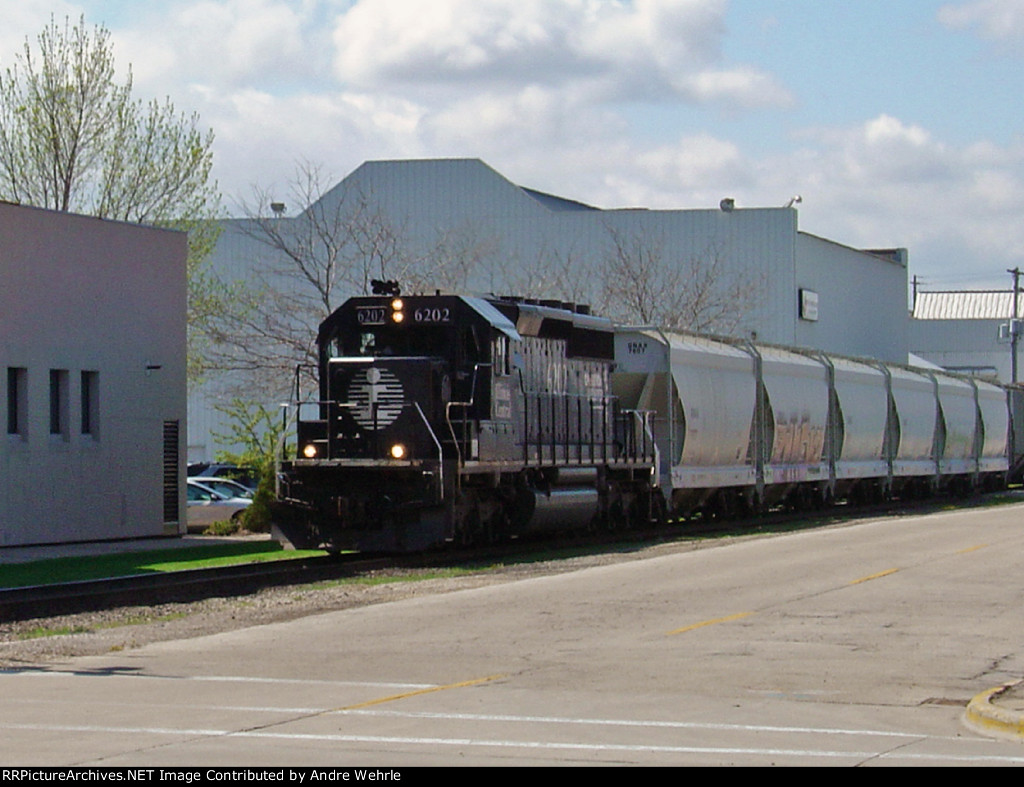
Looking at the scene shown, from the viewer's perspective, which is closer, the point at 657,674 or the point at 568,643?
the point at 657,674

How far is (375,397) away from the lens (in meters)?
24.2

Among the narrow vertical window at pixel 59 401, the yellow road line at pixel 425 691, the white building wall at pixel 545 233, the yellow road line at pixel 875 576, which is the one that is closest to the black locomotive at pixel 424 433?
the yellow road line at pixel 875 576

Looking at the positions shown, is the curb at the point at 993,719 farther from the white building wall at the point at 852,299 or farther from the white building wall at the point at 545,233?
the white building wall at the point at 852,299

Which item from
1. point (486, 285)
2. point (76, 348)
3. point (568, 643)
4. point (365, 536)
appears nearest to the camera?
A: point (568, 643)

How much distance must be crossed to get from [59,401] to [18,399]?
3.71ft

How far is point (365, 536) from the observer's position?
2367cm

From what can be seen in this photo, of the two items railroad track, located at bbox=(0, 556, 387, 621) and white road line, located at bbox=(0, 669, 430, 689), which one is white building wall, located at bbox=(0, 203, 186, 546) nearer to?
railroad track, located at bbox=(0, 556, 387, 621)

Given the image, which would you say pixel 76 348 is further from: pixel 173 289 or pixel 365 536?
pixel 365 536

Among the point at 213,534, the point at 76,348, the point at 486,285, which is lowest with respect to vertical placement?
the point at 213,534

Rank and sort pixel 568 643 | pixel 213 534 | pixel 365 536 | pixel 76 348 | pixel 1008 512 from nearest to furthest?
pixel 568 643 → pixel 365 536 → pixel 76 348 → pixel 213 534 → pixel 1008 512

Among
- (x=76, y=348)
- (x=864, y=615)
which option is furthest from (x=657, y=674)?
(x=76, y=348)

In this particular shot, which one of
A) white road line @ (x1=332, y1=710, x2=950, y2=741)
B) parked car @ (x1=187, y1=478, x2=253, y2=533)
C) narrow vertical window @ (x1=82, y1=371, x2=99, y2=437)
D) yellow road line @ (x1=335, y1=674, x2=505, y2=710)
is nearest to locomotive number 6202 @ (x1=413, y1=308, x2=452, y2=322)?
narrow vertical window @ (x1=82, y1=371, x2=99, y2=437)

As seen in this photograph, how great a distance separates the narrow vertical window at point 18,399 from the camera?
1124 inches

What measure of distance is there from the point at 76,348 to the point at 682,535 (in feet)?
40.8
